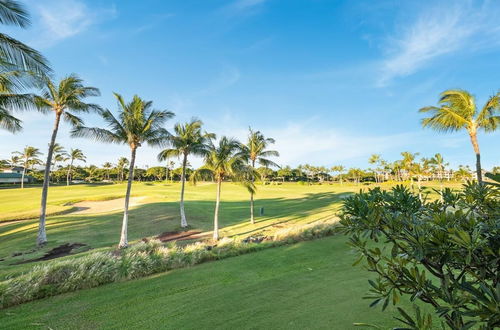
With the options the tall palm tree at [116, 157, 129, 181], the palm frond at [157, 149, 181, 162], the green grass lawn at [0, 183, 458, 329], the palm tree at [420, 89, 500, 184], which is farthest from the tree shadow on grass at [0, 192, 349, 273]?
the tall palm tree at [116, 157, 129, 181]

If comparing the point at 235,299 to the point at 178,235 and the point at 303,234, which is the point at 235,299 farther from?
the point at 178,235

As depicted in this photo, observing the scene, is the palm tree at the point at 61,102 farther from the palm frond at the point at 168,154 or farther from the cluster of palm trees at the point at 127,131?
the palm frond at the point at 168,154

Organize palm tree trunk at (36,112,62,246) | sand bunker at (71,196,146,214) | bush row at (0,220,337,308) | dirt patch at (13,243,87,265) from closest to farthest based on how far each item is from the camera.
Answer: bush row at (0,220,337,308) → dirt patch at (13,243,87,265) → palm tree trunk at (36,112,62,246) → sand bunker at (71,196,146,214)

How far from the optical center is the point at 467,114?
14422mm

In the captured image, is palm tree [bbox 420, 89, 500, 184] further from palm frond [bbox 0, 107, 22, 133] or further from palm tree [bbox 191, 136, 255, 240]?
palm frond [bbox 0, 107, 22, 133]

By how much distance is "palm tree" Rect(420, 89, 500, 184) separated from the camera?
46.3ft

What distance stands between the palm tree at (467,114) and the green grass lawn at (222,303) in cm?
1298

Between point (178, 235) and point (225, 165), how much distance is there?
702 cm

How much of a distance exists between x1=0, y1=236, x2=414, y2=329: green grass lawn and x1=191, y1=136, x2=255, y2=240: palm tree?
419 inches

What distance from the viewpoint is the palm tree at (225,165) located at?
18562mm

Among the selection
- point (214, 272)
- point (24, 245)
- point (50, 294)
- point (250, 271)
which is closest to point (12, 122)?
point (24, 245)

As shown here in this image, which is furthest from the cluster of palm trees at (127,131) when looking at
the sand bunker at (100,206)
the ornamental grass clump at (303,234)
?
the sand bunker at (100,206)

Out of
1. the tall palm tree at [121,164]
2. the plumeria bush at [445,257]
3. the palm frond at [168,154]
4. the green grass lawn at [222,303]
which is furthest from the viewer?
the tall palm tree at [121,164]

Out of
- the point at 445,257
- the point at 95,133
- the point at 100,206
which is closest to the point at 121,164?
the point at 100,206
